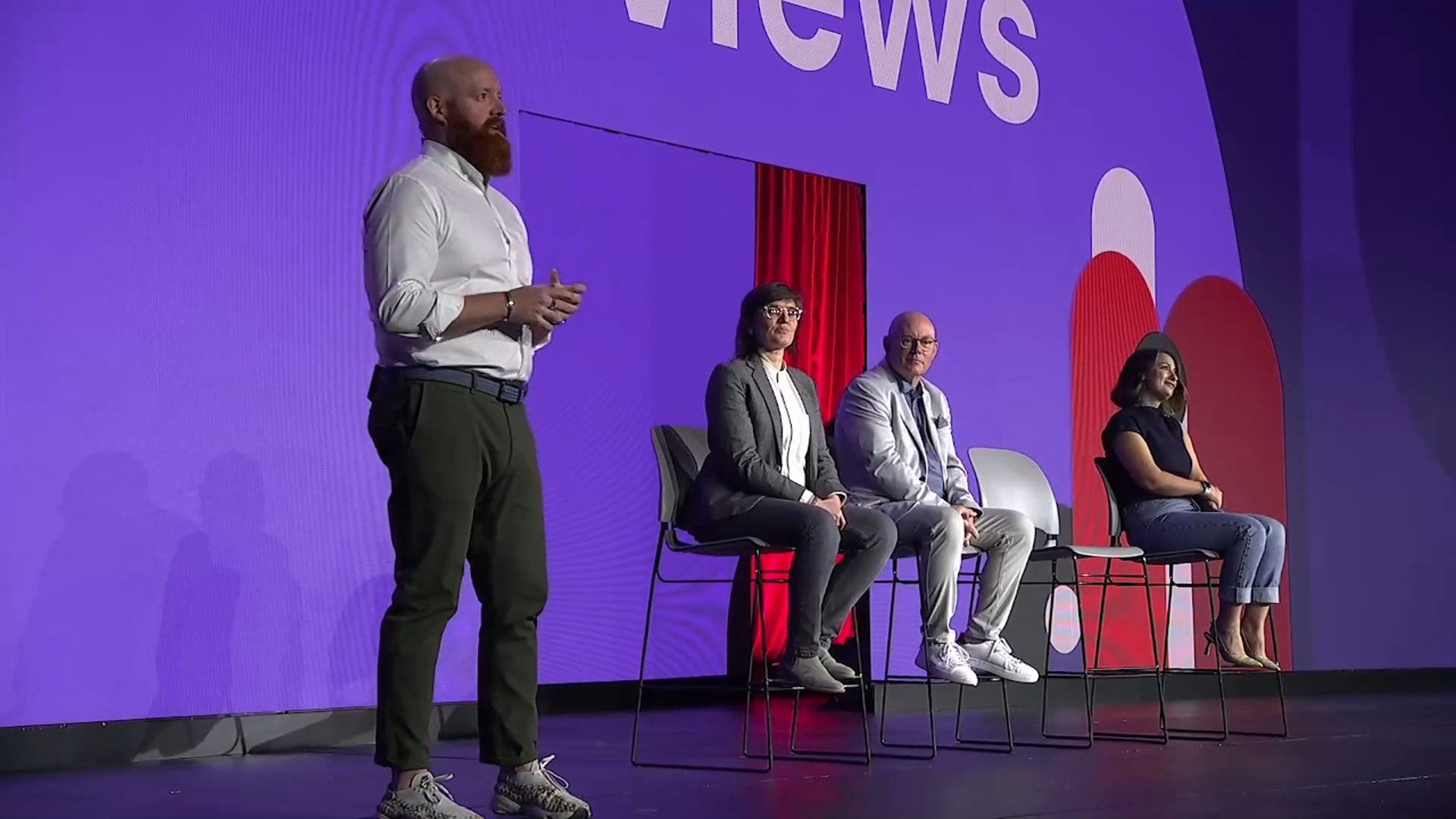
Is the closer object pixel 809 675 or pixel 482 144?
pixel 482 144

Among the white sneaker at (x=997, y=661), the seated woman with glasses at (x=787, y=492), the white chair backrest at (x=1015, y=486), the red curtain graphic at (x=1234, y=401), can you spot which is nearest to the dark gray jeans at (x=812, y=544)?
the seated woman with glasses at (x=787, y=492)

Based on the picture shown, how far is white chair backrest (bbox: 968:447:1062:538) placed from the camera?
15.4ft

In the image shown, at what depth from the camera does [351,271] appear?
4.39m

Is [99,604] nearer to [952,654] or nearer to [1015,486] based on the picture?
[952,654]

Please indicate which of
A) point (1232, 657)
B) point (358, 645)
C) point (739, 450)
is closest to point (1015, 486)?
point (1232, 657)

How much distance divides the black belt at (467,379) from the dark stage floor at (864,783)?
0.79m

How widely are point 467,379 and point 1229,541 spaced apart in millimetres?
3021

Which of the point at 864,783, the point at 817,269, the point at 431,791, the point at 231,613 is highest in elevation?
the point at 817,269

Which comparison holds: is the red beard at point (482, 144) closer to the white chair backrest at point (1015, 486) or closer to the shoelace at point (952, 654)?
the shoelace at point (952, 654)

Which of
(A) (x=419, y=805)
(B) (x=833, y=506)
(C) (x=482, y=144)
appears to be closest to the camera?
(A) (x=419, y=805)

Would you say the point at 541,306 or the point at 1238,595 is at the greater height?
the point at 541,306

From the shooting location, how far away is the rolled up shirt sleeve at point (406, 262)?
2.56m

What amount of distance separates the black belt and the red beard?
0.40 meters

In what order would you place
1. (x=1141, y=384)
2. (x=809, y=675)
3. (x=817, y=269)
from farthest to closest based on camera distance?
(x=817, y=269)
(x=1141, y=384)
(x=809, y=675)
